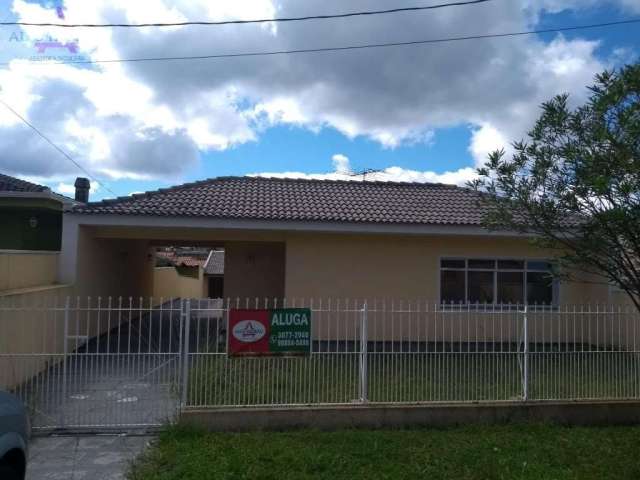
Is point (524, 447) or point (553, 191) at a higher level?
point (553, 191)

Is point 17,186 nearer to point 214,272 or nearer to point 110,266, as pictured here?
point 110,266

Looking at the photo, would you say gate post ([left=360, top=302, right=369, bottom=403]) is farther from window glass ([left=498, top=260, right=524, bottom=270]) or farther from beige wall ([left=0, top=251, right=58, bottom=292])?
window glass ([left=498, top=260, right=524, bottom=270])

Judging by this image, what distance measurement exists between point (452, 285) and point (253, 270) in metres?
5.57

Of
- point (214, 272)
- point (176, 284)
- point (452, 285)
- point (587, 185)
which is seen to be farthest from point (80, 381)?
point (176, 284)

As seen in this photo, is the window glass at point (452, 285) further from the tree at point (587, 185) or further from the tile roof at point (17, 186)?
the tile roof at point (17, 186)

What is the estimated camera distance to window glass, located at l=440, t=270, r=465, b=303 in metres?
13.9

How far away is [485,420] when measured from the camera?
7.21 meters

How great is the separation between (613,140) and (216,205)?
9473 mm

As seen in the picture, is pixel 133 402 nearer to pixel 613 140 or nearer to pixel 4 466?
pixel 4 466

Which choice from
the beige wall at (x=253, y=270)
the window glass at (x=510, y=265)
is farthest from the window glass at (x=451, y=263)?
the beige wall at (x=253, y=270)

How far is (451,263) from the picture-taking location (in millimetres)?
13969

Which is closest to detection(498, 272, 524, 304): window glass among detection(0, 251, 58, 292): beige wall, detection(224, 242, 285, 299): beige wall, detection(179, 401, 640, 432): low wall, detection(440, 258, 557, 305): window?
detection(440, 258, 557, 305): window

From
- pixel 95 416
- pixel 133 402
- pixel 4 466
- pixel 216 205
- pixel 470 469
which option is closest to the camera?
pixel 4 466

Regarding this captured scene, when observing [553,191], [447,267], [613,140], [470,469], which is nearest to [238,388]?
[470,469]
